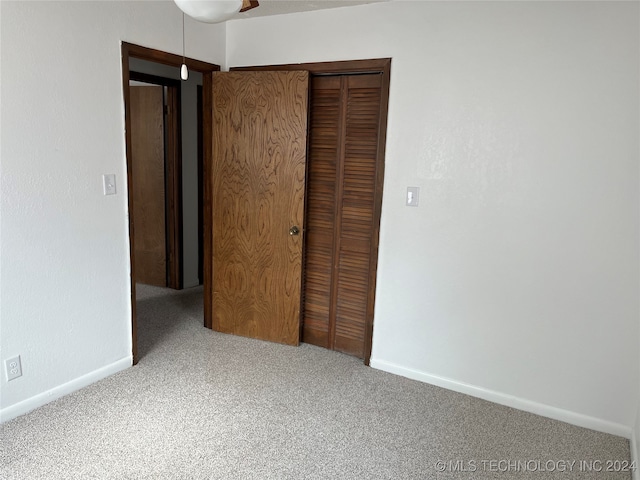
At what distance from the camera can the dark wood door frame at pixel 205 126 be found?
98.1 inches

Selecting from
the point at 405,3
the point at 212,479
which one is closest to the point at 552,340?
the point at 212,479

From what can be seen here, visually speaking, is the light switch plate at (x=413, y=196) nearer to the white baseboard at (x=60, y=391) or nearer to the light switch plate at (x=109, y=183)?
the light switch plate at (x=109, y=183)

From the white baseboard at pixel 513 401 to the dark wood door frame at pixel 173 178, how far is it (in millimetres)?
2238

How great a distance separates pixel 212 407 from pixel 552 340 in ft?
5.96

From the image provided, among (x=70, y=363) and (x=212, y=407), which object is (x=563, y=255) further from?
(x=70, y=363)

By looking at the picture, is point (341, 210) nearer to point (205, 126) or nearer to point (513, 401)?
point (205, 126)

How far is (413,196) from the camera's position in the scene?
258cm

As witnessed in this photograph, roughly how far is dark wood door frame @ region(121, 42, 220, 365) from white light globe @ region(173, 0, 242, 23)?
1.32m

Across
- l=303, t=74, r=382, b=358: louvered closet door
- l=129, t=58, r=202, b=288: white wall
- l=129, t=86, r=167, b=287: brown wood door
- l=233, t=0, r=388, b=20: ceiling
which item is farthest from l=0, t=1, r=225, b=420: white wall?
l=129, t=86, r=167, b=287: brown wood door

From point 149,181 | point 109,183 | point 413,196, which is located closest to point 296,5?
point 413,196

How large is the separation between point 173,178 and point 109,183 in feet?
5.29

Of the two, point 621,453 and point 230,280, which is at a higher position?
point 230,280

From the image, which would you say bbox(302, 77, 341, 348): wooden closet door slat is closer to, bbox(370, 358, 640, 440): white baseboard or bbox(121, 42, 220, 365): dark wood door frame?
bbox(370, 358, 640, 440): white baseboard

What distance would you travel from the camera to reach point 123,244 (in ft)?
8.55
